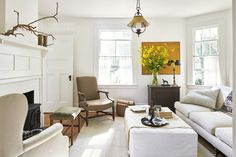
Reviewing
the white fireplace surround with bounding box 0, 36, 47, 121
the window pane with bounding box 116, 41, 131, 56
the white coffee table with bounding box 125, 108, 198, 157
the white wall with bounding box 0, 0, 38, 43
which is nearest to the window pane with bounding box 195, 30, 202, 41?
the window pane with bounding box 116, 41, 131, 56

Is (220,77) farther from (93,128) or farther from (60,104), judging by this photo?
(60,104)

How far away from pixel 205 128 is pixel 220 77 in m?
2.44

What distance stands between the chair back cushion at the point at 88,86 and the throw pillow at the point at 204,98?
6.90 feet

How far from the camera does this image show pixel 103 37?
5605 mm

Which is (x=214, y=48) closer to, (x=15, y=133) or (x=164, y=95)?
(x=164, y=95)

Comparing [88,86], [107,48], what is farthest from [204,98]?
[107,48]

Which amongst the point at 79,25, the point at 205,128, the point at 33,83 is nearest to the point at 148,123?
the point at 205,128

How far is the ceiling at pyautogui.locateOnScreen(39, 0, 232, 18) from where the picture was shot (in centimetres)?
427

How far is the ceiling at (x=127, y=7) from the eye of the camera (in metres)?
4.27

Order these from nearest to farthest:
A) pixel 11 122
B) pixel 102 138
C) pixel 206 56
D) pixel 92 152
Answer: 1. pixel 11 122
2. pixel 92 152
3. pixel 102 138
4. pixel 206 56

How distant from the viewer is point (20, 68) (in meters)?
2.93

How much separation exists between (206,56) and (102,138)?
338 cm

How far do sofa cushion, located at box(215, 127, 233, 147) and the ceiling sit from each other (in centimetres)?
267

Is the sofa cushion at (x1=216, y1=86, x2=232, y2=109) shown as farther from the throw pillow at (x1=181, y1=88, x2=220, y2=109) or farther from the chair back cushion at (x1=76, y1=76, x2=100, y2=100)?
the chair back cushion at (x1=76, y1=76, x2=100, y2=100)
